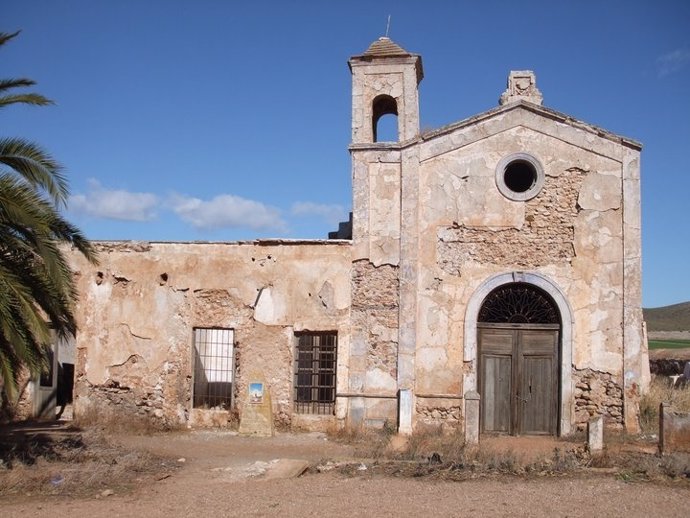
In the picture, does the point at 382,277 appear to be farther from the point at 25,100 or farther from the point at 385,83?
the point at 25,100

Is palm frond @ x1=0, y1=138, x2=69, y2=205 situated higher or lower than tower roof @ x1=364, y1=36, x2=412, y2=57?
lower

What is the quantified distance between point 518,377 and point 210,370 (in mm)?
6866

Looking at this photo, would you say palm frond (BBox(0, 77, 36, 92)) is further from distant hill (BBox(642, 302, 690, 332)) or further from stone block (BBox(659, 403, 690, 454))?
distant hill (BBox(642, 302, 690, 332))

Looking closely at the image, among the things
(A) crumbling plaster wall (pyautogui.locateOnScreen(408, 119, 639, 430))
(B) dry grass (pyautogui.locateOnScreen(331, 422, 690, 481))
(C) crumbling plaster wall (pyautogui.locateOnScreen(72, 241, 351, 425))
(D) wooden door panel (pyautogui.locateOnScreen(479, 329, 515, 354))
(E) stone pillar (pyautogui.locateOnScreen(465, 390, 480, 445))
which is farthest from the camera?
(C) crumbling plaster wall (pyautogui.locateOnScreen(72, 241, 351, 425))

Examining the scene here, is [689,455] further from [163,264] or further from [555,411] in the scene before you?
[163,264]

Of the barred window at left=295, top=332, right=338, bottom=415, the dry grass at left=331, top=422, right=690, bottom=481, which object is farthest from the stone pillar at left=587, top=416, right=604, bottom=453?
the barred window at left=295, top=332, right=338, bottom=415

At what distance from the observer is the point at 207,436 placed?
50.5ft

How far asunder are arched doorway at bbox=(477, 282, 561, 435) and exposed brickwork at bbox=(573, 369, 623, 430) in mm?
438

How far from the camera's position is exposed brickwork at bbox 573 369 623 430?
15094 millimetres

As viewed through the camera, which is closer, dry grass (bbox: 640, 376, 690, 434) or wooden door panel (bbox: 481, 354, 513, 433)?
wooden door panel (bbox: 481, 354, 513, 433)

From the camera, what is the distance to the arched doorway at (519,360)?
50.4 feet

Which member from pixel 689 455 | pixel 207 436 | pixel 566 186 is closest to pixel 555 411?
pixel 689 455

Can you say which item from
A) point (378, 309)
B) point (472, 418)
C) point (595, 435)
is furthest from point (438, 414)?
point (595, 435)

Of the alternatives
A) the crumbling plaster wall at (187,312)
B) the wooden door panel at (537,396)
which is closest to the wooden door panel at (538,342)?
the wooden door panel at (537,396)
